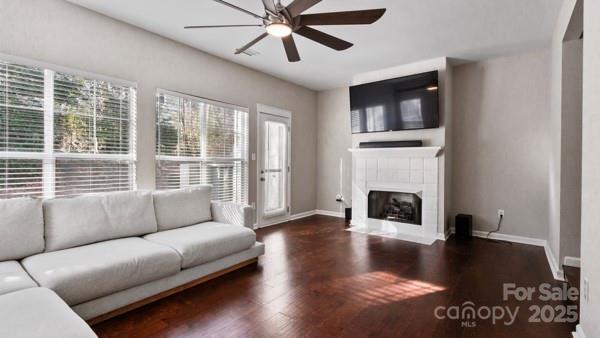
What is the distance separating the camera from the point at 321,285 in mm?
2721

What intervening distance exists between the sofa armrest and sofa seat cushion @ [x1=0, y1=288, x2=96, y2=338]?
6.07ft

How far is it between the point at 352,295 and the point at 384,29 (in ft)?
9.66

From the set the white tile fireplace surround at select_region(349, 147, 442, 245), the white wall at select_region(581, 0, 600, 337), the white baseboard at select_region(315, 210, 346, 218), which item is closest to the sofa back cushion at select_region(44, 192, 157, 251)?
the white tile fireplace surround at select_region(349, 147, 442, 245)

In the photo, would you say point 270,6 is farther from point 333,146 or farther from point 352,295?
point 333,146

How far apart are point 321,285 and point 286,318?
0.65 m

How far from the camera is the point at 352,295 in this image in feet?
8.27

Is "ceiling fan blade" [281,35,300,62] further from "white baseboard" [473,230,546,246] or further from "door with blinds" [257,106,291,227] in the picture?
"white baseboard" [473,230,546,246]

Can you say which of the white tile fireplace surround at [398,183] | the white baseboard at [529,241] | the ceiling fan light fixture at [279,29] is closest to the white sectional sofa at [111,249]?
the ceiling fan light fixture at [279,29]

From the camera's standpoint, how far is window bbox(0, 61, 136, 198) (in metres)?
2.56

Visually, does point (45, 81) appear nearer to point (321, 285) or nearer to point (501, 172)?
point (321, 285)

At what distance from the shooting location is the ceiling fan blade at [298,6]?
6.73 feet

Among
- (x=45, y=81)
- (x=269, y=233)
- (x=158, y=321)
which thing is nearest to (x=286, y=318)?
(x=158, y=321)

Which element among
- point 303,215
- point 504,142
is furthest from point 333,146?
point 504,142

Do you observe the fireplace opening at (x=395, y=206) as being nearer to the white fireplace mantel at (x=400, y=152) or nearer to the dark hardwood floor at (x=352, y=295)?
the white fireplace mantel at (x=400, y=152)
